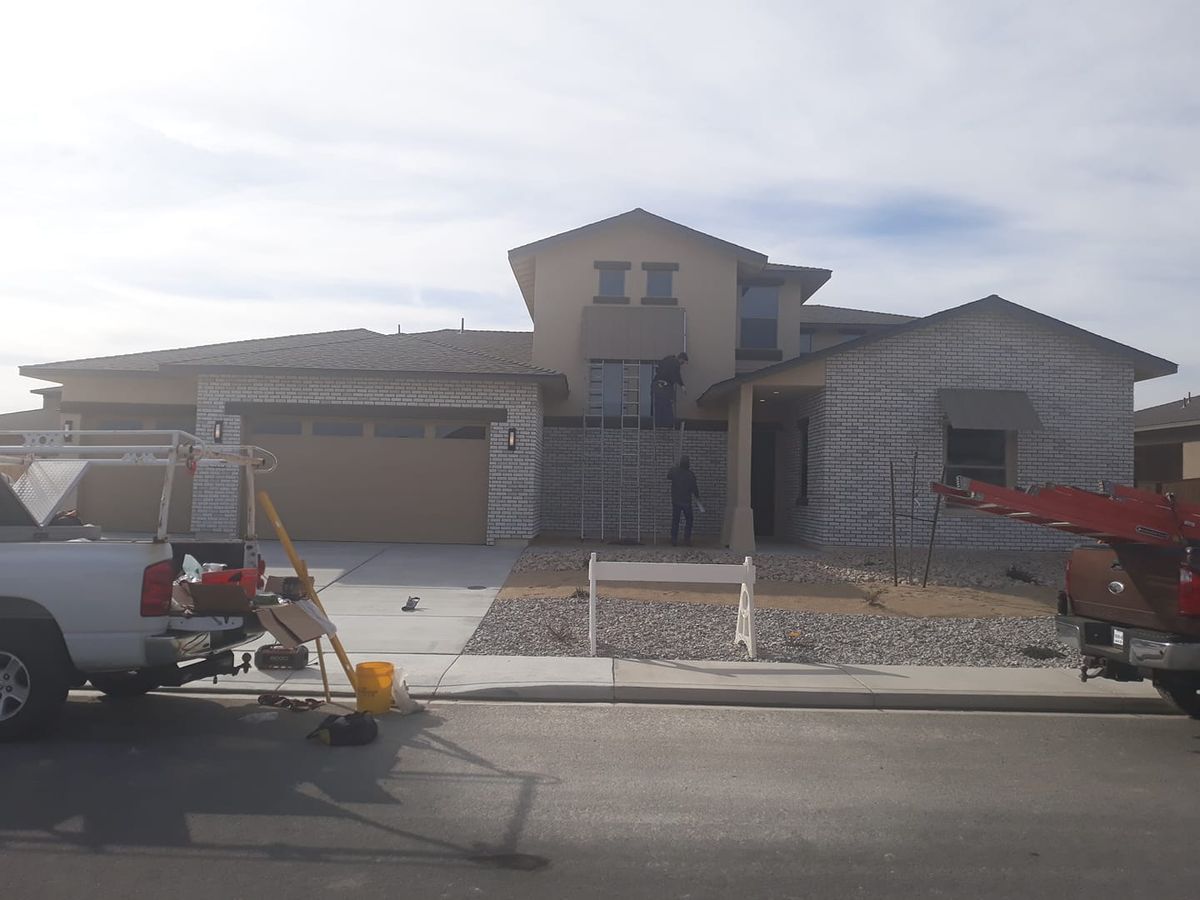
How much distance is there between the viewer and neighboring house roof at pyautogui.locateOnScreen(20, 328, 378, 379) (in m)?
19.1

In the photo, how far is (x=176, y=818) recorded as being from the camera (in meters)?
5.51

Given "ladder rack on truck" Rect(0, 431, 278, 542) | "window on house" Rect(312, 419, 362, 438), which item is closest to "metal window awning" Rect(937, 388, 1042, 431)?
"window on house" Rect(312, 419, 362, 438)

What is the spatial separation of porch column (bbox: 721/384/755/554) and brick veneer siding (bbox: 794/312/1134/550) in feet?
4.22

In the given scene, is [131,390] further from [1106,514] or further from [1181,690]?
[1181,690]

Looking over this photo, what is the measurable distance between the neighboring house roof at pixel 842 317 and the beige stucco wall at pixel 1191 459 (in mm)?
7429

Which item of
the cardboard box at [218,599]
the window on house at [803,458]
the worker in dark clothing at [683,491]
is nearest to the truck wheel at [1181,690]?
the cardboard box at [218,599]

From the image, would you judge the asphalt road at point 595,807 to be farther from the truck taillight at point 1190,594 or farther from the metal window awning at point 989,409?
the metal window awning at point 989,409

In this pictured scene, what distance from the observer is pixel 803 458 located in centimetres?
2025

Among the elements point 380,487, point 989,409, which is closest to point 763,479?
A: point 989,409

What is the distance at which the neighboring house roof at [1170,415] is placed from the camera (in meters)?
25.5

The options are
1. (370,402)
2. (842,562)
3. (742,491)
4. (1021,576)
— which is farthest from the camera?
(370,402)

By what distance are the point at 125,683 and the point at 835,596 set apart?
8632 millimetres

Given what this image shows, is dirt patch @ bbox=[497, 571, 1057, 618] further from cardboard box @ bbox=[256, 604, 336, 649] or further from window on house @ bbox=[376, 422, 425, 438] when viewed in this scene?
cardboard box @ bbox=[256, 604, 336, 649]

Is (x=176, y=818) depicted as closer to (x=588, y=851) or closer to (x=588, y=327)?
(x=588, y=851)
